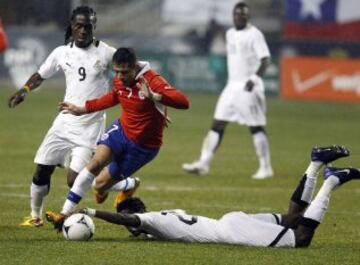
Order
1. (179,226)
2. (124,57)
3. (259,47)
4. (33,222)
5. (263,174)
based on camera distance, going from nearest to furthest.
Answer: (179,226) < (124,57) < (33,222) < (263,174) < (259,47)

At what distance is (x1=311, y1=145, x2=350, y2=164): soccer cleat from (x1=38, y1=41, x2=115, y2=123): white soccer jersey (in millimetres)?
2502

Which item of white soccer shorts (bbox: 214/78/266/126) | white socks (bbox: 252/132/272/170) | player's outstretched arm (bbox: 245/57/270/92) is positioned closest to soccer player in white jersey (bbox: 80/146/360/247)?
white socks (bbox: 252/132/272/170)

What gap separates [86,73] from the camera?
12.5 metres

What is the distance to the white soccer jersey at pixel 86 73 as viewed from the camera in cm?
1248

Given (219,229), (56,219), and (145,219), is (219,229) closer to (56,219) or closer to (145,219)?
(145,219)

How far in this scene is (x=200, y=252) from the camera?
34.3 feet

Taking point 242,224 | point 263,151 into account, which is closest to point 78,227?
point 242,224

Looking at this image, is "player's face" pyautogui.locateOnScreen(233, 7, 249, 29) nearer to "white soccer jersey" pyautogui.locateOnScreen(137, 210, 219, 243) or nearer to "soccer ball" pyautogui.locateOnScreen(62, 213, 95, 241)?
"white soccer jersey" pyautogui.locateOnScreen(137, 210, 219, 243)

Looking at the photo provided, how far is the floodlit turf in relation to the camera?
10297mm

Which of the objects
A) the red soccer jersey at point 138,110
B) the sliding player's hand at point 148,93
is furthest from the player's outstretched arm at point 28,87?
the sliding player's hand at point 148,93

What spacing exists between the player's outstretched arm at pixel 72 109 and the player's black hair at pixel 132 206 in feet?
3.39

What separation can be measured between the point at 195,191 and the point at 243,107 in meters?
3.06

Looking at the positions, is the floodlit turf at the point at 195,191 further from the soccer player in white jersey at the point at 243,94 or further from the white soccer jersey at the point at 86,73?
the white soccer jersey at the point at 86,73

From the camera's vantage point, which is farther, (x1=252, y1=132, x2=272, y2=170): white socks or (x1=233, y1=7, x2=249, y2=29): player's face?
(x1=233, y1=7, x2=249, y2=29): player's face
